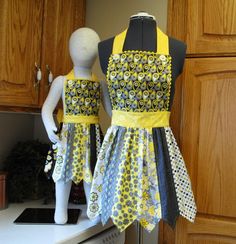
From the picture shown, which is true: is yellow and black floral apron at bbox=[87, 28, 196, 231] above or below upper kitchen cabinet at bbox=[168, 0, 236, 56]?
below

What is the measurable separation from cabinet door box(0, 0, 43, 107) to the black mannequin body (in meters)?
0.33

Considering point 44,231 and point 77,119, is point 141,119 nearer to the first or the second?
point 77,119

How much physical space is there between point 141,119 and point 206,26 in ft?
1.54

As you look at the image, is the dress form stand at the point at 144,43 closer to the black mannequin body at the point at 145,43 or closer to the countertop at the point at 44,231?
the black mannequin body at the point at 145,43

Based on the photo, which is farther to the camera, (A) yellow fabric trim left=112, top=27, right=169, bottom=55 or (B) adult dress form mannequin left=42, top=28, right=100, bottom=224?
(B) adult dress form mannequin left=42, top=28, right=100, bottom=224

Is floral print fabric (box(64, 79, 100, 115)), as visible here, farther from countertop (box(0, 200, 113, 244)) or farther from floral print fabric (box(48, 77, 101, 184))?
countertop (box(0, 200, 113, 244))

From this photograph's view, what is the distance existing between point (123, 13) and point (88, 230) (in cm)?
106

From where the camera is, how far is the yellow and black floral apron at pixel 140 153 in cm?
103

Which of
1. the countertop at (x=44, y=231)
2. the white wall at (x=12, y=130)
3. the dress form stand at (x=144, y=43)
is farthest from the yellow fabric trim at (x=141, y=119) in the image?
the white wall at (x=12, y=130)

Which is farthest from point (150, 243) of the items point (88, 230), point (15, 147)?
point (15, 147)

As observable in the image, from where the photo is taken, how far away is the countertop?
41.7 inches

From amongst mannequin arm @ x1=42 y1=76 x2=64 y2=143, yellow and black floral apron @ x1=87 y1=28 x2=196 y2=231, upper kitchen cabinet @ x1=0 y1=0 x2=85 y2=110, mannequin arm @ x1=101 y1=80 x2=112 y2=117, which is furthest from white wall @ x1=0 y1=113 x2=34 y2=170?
yellow and black floral apron @ x1=87 y1=28 x2=196 y2=231

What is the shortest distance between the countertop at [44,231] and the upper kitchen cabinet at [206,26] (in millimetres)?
750

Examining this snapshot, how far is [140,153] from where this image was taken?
1041mm
